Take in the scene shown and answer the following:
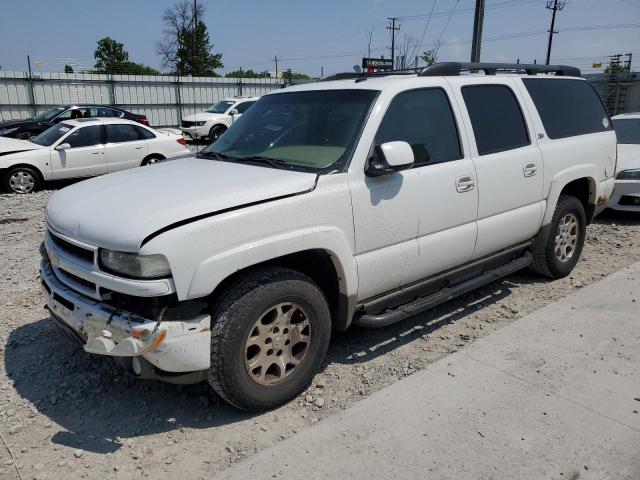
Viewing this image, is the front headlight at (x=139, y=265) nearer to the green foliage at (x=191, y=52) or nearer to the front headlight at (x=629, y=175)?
the front headlight at (x=629, y=175)

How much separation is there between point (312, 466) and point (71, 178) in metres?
10.6

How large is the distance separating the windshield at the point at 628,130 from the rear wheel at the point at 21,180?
36.0 ft

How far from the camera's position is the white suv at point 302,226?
2.87 metres

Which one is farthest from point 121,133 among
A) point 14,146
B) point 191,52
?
point 191,52

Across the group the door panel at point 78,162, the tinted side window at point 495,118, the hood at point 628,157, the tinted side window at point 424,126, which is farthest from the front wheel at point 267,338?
the door panel at point 78,162

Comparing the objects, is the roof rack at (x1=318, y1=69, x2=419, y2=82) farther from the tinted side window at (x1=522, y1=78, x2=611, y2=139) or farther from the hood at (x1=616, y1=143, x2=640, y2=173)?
the hood at (x1=616, y1=143, x2=640, y2=173)

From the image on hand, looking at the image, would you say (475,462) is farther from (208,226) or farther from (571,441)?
(208,226)

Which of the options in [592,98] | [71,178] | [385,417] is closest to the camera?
[385,417]

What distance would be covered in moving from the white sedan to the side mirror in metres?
9.22

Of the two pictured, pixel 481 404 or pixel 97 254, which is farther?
pixel 481 404

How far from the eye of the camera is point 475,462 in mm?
2879

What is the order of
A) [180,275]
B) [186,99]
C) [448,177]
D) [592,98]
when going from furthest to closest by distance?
[186,99] → [592,98] → [448,177] → [180,275]

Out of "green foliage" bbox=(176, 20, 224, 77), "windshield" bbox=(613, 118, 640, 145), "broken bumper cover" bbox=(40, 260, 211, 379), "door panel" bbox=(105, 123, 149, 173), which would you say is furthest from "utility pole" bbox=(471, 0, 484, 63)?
"green foliage" bbox=(176, 20, 224, 77)

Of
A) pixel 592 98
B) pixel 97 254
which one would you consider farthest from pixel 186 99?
pixel 97 254
